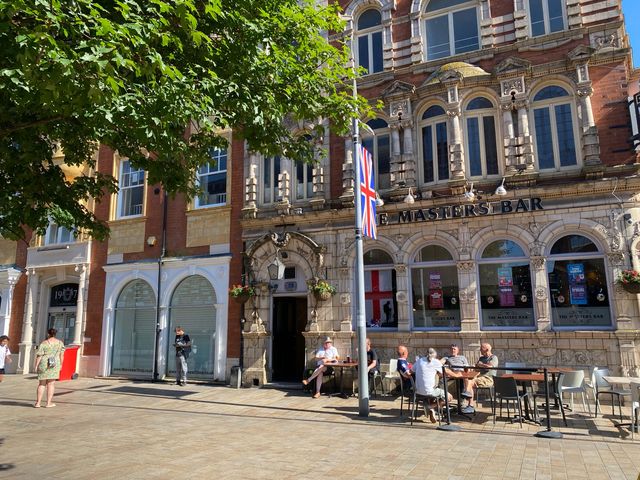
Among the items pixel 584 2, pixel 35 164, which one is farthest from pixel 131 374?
pixel 584 2

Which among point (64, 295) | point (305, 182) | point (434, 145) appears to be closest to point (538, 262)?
point (434, 145)

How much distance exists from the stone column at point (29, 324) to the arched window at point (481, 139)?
16.8 metres

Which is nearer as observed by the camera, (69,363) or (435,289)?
(435,289)

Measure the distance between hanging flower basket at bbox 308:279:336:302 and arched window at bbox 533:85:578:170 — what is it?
6420 millimetres

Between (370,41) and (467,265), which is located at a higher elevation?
(370,41)

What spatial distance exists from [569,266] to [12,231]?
39.3ft

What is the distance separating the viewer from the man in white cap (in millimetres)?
12180

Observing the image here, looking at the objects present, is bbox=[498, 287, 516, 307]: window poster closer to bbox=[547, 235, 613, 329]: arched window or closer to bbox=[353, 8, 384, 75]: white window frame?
bbox=[547, 235, 613, 329]: arched window

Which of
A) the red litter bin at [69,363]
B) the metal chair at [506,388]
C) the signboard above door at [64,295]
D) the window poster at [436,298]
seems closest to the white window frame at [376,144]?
the window poster at [436,298]

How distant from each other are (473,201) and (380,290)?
3.52m

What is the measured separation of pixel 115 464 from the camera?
641cm

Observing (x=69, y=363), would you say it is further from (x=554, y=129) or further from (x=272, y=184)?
(x=554, y=129)

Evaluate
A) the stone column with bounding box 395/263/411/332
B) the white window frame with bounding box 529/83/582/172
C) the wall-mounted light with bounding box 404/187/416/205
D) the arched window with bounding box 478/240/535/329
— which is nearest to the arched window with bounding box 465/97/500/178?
the white window frame with bounding box 529/83/582/172

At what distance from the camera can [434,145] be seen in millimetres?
13508
